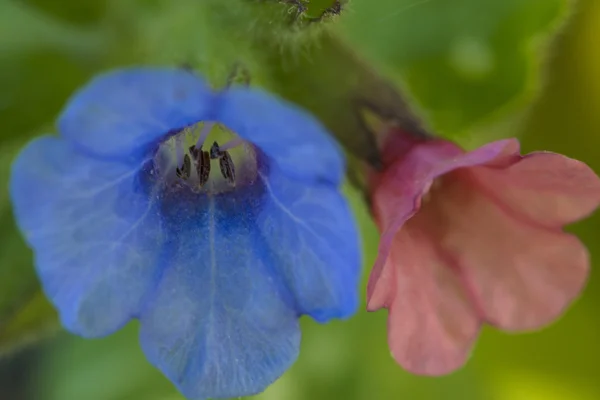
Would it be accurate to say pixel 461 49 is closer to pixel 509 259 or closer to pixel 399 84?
pixel 399 84

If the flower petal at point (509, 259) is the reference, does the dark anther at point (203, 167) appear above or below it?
above

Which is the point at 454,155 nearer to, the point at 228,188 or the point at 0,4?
the point at 228,188

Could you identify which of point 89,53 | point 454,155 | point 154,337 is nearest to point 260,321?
point 154,337

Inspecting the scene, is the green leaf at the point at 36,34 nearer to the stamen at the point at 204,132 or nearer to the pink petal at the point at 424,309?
the stamen at the point at 204,132

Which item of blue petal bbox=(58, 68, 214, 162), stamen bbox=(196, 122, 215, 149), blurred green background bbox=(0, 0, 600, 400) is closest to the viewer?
blue petal bbox=(58, 68, 214, 162)

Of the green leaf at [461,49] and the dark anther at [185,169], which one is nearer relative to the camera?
the dark anther at [185,169]

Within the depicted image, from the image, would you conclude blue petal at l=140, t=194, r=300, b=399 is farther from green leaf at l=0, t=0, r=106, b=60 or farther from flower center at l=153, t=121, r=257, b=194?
green leaf at l=0, t=0, r=106, b=60

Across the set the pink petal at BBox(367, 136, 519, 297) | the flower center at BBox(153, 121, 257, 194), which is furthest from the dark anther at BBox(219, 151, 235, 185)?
the pink petal at BBox(367, 136, 519, 297)

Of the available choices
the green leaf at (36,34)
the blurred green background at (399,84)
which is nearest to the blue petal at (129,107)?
the blurred green background at (399,84)
